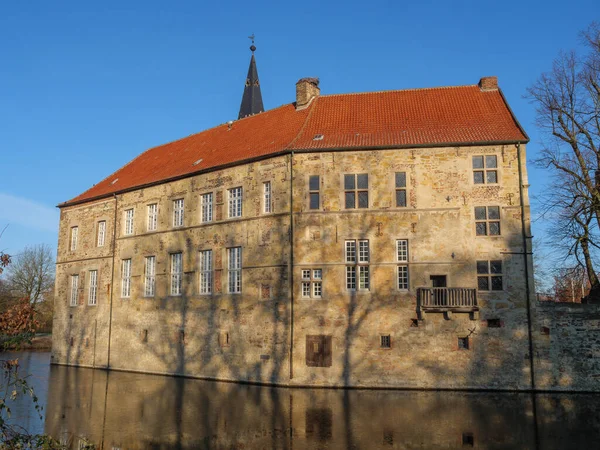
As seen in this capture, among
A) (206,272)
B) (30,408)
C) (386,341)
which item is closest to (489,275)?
(386,341)

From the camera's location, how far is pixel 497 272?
2020 cm

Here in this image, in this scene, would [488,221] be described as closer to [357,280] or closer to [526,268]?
[526,268]

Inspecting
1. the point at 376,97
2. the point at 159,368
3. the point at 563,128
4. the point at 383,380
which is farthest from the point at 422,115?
the point at 159,368

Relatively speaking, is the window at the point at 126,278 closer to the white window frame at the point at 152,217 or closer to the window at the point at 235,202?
the white window frame at the point at 152,217

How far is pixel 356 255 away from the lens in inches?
836

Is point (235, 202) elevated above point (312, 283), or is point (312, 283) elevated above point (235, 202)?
point (235, 202)

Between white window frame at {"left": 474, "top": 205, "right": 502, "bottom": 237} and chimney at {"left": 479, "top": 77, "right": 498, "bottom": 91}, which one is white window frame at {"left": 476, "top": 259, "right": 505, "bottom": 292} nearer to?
white window frame at {"left": 474, "top": 205, "right": 502, "bottom": 237}

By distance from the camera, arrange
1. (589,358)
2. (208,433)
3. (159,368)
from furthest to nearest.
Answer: (159,368)
(589,358)
(208,433)

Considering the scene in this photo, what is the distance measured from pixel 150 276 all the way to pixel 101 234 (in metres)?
5.29

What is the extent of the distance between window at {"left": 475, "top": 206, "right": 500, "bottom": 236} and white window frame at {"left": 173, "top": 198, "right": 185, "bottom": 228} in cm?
1314

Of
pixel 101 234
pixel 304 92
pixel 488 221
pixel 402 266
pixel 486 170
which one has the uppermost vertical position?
pixel 304 92

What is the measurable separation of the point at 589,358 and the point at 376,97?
45.8ft

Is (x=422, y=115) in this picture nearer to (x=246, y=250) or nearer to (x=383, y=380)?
(x=246, y=250)

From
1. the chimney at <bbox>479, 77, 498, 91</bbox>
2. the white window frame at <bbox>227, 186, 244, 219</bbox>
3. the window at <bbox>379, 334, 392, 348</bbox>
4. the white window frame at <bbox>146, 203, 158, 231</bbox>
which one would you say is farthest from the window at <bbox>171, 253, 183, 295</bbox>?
the chimney at <bbox>479, 77, 498, 91</bbox>
